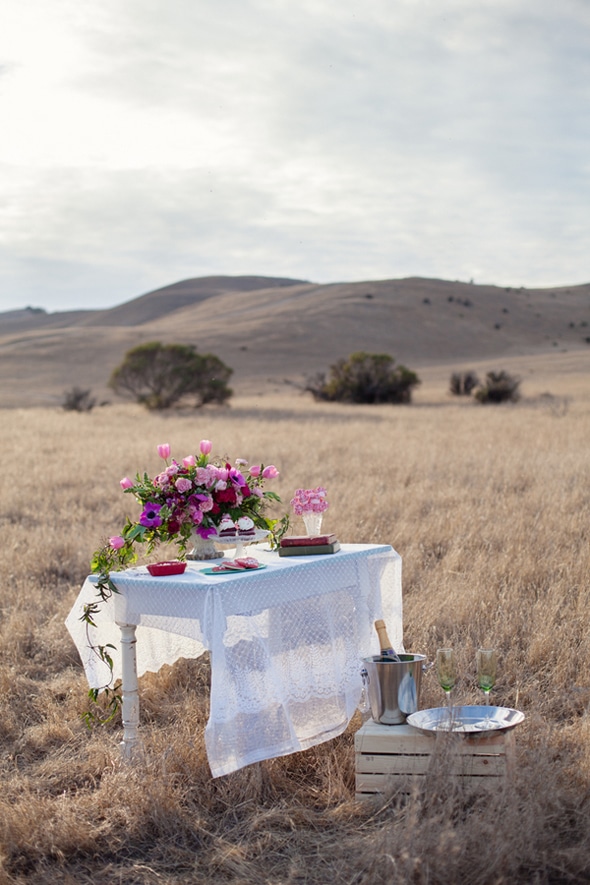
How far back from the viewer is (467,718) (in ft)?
14.2

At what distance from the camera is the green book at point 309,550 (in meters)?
5.01

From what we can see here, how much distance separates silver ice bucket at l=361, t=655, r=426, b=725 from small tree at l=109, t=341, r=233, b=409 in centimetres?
2889

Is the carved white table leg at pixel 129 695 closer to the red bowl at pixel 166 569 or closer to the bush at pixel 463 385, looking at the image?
the red bowl at pixel 166 569

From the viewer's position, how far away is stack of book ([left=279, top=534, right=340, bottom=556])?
16.5 ft

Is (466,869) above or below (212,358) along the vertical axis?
below

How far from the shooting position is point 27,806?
398 cm

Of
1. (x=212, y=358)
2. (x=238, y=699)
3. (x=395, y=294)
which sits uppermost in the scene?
(x=395, y=294)

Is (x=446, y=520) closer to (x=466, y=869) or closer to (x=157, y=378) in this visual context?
(x=466, y=869)

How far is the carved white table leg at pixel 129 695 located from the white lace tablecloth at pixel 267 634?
0.09 m

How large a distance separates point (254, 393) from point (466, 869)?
126 feet

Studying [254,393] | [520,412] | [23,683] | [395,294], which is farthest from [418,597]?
[395,294]

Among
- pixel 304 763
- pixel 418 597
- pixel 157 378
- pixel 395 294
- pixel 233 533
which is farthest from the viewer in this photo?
pixel 395 294

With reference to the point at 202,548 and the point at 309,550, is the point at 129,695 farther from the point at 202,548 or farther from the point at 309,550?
the point at 309,550

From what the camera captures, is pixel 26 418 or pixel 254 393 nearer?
pixel 26 418
